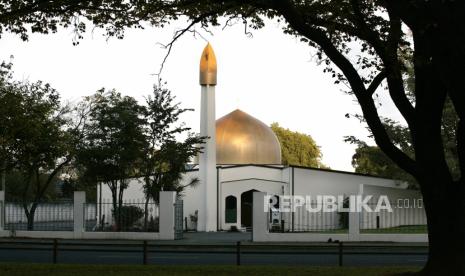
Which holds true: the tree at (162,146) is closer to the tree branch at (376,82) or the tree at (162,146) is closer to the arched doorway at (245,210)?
the arched doorway at (245,210)

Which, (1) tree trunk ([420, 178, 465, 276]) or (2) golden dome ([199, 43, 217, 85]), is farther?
(2) golden dome ([199, 43, 217, 85])

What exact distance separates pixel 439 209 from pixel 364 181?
30.8 metres

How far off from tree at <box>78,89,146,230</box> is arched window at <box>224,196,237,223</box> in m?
10.3

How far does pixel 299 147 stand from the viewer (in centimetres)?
8731

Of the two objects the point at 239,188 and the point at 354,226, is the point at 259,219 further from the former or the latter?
the point at 239,188

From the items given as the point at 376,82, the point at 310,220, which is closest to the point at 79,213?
the point at 310,220

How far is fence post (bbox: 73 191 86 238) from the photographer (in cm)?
3322

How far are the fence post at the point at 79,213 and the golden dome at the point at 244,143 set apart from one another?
18.7m

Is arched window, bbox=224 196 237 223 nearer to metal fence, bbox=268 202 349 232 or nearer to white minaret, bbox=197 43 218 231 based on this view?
white minaret, bbox=197 43 218 231

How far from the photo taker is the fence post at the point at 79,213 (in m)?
33.2

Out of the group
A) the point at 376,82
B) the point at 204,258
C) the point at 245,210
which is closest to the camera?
the point at 376,82

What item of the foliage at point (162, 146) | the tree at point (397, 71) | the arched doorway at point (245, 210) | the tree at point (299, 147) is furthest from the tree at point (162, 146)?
the tree at point (299, 147)

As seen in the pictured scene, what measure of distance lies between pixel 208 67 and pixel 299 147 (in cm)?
4385

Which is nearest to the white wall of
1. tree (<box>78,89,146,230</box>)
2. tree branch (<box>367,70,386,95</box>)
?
tree (<box>78,89,146,230</box>)
